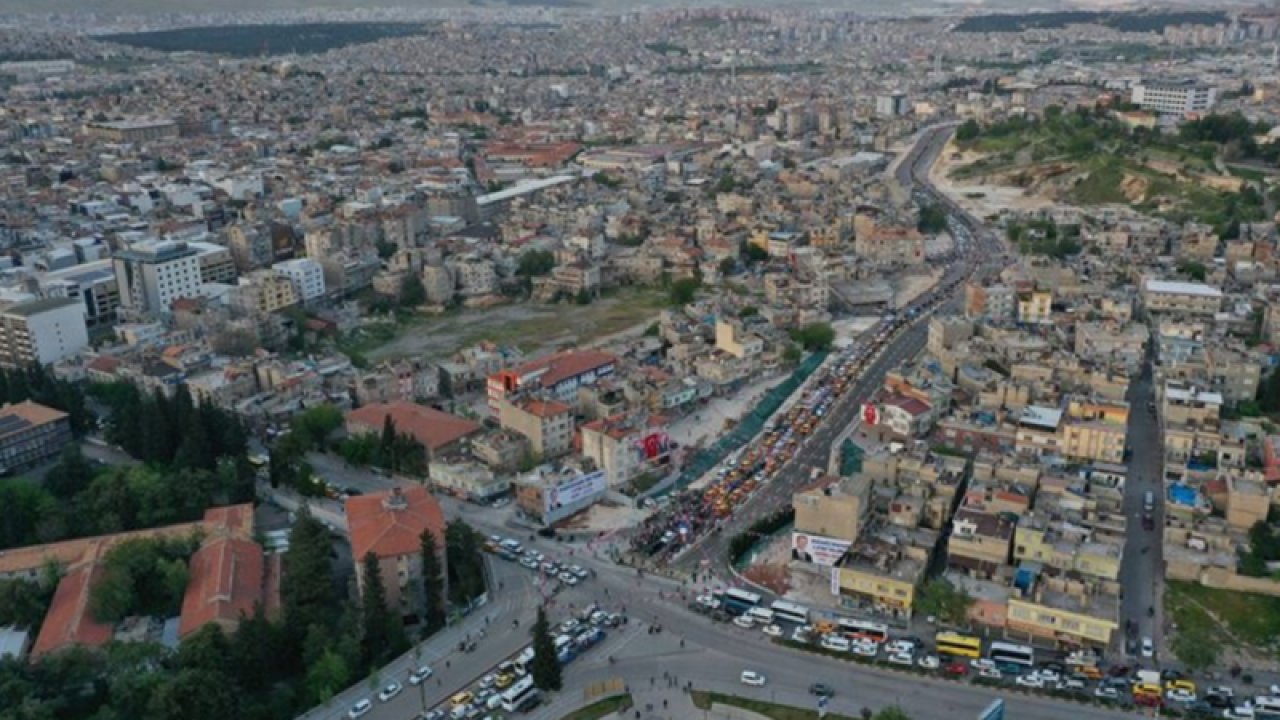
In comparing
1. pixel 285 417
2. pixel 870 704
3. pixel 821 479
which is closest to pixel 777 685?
pixel 870 704

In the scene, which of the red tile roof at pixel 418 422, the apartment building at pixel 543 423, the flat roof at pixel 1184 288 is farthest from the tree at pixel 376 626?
the flat roof at pixel 1184 288

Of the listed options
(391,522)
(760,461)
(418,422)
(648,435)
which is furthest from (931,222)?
(391,522)

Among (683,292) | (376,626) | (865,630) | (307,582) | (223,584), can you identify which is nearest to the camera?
(376,626)

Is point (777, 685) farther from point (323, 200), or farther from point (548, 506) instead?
point (323, 200)

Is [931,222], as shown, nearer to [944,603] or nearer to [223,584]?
[944,603]

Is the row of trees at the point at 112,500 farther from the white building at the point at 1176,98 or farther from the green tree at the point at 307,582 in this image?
the white building at the point at 1176,98

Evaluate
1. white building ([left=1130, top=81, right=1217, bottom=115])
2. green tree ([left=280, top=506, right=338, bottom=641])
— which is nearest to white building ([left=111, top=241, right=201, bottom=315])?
green tree ([left=280, top=506, right=338, bottom=641])
